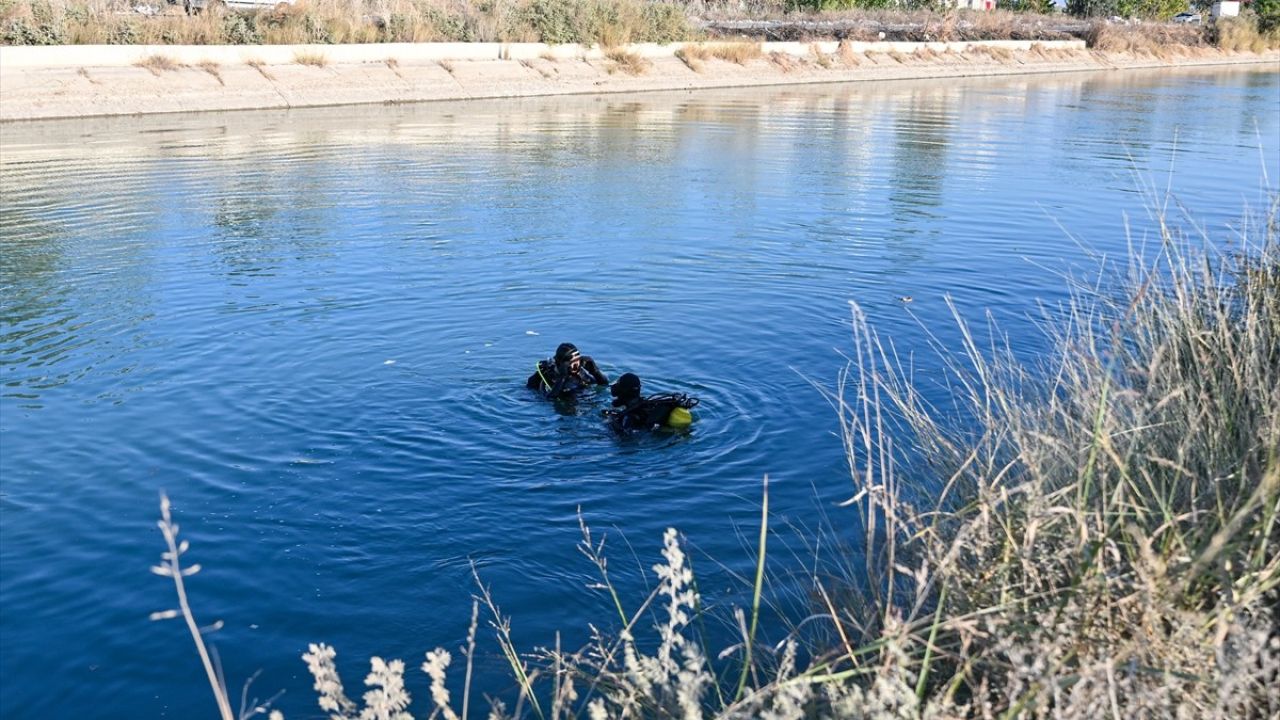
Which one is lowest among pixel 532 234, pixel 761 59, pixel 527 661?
pixel 527 661

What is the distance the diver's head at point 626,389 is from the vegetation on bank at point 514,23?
96.7 feet

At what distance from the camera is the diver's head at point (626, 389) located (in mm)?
9523

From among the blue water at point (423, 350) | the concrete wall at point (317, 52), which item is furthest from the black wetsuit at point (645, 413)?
the concrete wall at point (317, 52)

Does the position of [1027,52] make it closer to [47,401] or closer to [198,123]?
[198,123]

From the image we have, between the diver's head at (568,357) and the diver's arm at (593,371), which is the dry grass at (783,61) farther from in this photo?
the diver's head at (568,357)

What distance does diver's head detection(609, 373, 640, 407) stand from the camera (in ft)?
31.2

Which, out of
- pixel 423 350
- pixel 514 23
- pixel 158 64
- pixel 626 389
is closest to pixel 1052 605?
Answer: pixel 626 389

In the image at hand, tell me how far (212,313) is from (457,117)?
2129 cm

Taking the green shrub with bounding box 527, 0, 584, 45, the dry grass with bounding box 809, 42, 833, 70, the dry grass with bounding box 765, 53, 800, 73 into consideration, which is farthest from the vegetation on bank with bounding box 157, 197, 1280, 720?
the dry grass with bounding box 809, 42, 833, 70

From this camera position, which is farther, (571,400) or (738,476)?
(571,400)

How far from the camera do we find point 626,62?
1726 inches

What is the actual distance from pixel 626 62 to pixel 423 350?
3404cm

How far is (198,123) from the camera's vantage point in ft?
99.5

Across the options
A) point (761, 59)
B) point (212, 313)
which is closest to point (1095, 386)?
point (212, 313)
